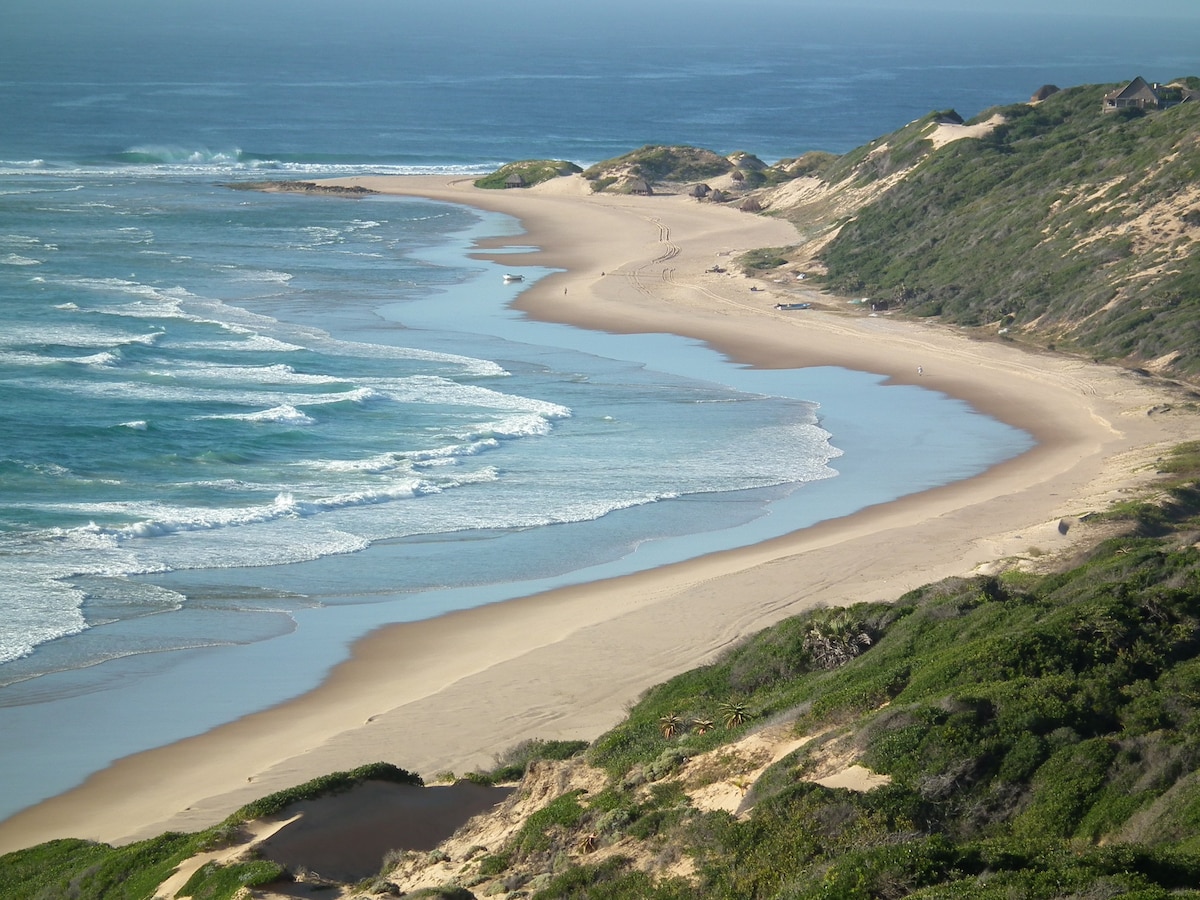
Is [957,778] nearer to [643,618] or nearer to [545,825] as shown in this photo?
[545,825]

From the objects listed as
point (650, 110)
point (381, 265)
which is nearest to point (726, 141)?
point (650, 110)

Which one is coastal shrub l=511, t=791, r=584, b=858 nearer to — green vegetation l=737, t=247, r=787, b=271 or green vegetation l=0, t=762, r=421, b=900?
green vegetation l=0, t=762, r=421, b=900

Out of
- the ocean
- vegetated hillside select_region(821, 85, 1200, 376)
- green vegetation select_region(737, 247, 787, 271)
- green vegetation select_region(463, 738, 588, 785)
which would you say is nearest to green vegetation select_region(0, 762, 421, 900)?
green vegetation select_region(463, 738, 588, 785)

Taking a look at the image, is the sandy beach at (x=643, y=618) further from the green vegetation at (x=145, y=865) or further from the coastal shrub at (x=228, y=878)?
the coastal shrub at (x=228, y=878)

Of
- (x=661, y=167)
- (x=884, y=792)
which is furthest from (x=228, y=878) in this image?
(x=661, y=167)

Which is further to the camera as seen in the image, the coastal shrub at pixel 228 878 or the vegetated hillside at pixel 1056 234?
the vegetated hillside at pixel 1056 234

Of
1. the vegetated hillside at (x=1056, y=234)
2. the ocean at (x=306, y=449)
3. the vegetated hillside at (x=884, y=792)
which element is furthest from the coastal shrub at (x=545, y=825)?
the vegetated hillside at (x=1056, y=234)
